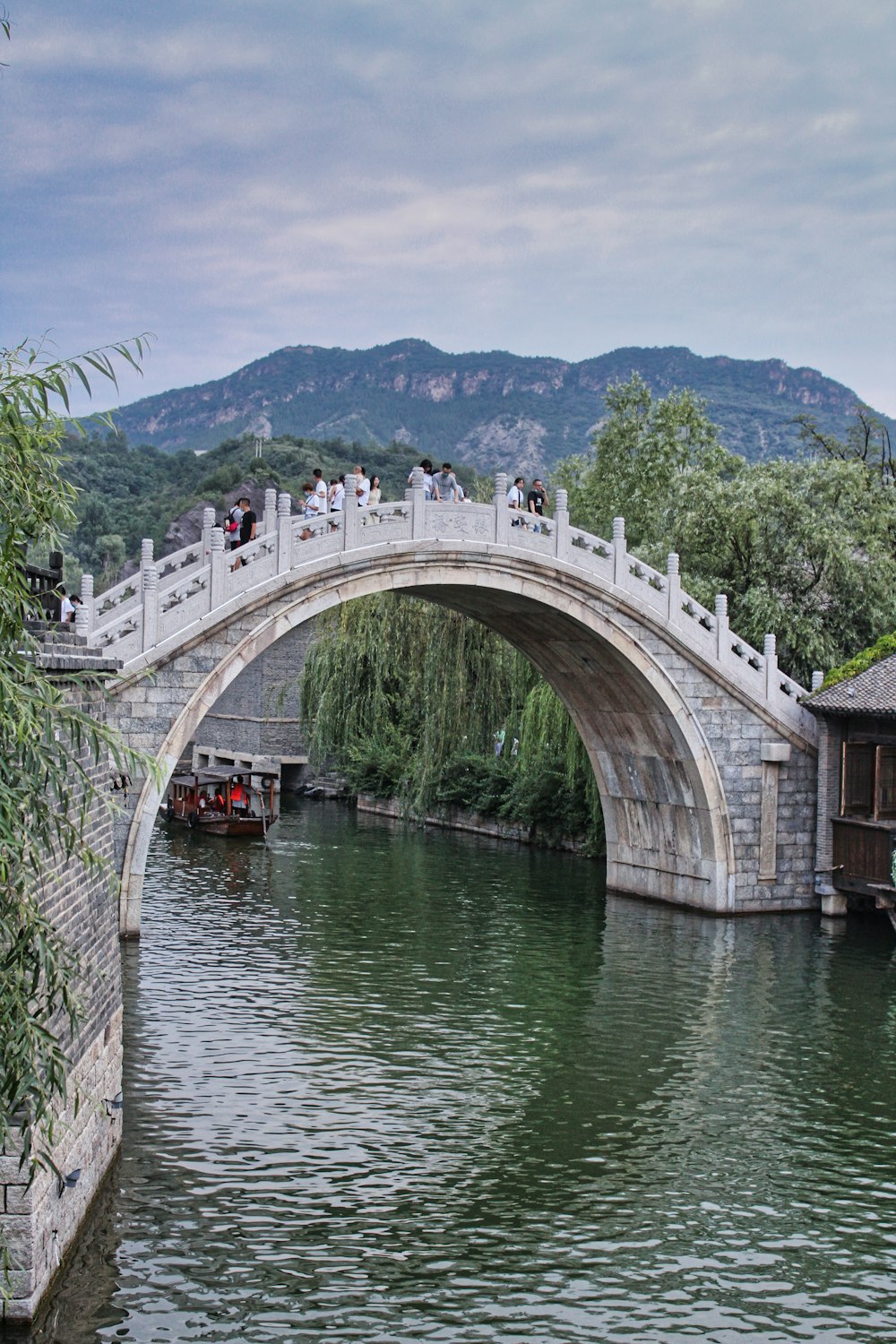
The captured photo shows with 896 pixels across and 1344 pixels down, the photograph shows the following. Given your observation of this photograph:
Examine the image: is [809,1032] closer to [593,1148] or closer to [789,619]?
[593,1148]

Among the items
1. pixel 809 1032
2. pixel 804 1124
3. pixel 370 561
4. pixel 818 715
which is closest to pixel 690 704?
pixel 818 715

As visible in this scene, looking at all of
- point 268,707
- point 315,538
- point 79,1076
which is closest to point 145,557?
point 315,538

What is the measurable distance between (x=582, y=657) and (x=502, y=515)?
3.53 m

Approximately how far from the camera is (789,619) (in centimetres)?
2509

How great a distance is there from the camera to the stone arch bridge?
18.3 meters

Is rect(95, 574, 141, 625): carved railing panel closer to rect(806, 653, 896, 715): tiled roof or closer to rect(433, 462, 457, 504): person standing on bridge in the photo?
rect(433, 462, 457, 504): person standing on bridge

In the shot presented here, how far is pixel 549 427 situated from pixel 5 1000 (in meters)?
129

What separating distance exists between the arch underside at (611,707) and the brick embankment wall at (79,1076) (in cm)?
740

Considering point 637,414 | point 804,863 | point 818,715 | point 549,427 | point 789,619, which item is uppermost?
point 549,427

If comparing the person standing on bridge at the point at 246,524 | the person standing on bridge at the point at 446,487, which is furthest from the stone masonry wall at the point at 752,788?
the person standing on bridge at the point at 246,524

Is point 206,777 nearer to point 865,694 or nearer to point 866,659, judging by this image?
point 866,659

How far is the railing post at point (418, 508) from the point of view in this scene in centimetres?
2028

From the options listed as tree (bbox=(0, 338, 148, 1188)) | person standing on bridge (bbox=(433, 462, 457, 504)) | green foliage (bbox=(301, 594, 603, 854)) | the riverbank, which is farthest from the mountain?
tree (bbox=(0, 338, 148, 1188))

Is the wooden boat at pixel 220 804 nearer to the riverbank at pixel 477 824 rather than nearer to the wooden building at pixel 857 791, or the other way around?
the riverbank at pixel 477 824
